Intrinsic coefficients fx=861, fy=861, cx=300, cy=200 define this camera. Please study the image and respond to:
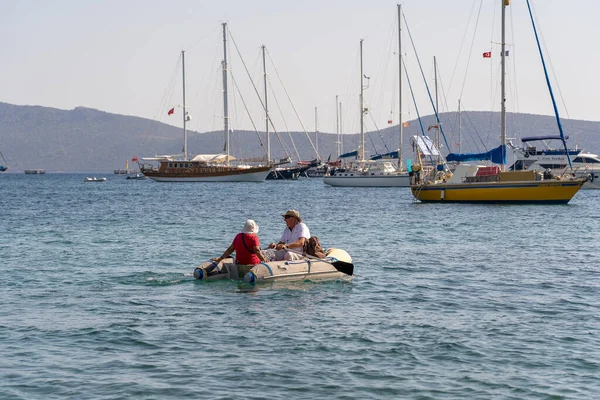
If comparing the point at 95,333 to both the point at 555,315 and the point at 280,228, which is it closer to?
the point at 555,315

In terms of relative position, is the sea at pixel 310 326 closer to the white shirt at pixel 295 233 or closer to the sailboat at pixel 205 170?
the white shirt at pixel 295 233

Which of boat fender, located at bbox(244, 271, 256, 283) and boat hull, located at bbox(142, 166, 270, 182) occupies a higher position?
A: boat hull, located at bbox(142, 166, 270, 182)

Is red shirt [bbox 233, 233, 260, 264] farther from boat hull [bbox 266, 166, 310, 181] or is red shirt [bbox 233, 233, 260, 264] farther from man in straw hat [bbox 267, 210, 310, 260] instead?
boat hull [bbox 266, 166, 310, 181]

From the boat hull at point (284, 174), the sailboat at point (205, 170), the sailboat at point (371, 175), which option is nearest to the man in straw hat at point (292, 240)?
the sailboat at point (371, 175)

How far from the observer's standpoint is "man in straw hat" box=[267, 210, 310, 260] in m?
17.9

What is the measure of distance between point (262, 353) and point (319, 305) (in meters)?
3.71

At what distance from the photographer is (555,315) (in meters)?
14.8

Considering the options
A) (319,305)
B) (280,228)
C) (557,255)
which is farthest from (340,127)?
(319,305)

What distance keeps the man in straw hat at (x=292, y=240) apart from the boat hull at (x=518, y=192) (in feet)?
97.9

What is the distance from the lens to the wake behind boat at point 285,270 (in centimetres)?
1733

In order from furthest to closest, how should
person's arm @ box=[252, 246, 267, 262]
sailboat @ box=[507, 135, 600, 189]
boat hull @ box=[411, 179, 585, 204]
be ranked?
sailboat @ box=[507, 135, 600, 189] → boat hull @ box=[411, 179, 585, 204] → person's arm @ box=[252, 246, 267, 262]

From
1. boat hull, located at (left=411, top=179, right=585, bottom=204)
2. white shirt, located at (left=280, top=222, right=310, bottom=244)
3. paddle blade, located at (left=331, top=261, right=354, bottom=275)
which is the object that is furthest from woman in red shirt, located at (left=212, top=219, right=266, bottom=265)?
boat hull, located at (left=411, top=179, right=585, bottom=204)

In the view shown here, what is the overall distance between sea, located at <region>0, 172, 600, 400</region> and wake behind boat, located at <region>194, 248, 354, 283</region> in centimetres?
20

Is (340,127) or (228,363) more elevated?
(340,127)
